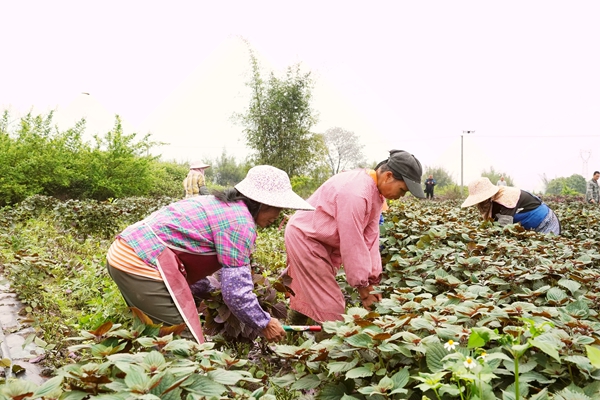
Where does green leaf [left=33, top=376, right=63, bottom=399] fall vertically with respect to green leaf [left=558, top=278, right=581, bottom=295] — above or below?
above

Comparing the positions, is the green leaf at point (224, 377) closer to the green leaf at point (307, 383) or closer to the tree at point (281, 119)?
the green leaf at point (307, 383)

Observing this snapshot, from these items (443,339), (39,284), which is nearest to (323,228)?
(443,339)

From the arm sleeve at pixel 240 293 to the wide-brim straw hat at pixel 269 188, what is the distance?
1.10ft

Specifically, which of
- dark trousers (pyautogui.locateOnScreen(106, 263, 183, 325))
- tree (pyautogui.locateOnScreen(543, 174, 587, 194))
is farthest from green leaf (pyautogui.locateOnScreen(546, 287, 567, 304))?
tree (pyautogui.locateOnScreen(543, 174, 587, 194))

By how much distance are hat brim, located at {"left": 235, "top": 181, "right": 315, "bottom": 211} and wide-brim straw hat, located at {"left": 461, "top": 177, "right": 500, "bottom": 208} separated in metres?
2.53

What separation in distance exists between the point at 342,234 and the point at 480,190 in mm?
2195

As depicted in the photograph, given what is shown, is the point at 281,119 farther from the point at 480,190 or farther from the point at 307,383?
the point at 307,383

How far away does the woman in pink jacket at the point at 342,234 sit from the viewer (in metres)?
2.73

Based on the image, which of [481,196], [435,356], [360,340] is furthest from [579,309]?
[481,196]

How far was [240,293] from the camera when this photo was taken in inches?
85.6

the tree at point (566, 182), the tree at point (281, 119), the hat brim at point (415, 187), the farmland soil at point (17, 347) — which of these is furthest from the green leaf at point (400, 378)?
the tree at point (566, 182)

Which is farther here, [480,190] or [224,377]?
[480,190]

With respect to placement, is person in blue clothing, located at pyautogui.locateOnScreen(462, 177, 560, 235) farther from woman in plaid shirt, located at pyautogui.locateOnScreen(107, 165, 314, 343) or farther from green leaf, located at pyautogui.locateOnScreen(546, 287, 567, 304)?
woman in plaid shirt, located at pyautogui.locateOnScreen(107, 165, 314, 343)

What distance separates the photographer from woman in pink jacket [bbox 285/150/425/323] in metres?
2.73
